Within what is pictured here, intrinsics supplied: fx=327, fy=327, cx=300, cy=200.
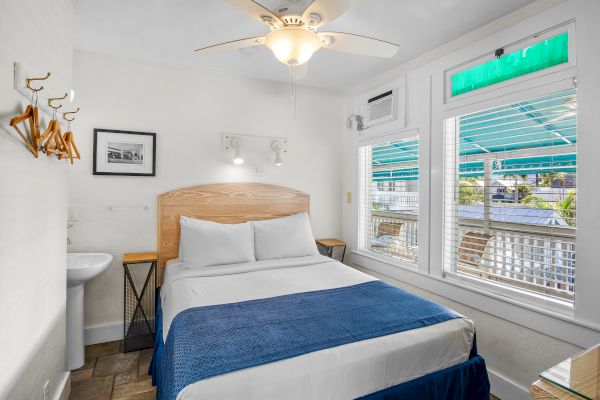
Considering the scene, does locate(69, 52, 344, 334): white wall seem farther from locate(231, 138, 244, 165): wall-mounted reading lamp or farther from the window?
the window

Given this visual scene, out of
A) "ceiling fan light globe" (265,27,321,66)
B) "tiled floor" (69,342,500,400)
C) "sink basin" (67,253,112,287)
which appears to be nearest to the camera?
"ceiling fan light globe" (265,27,321,66)

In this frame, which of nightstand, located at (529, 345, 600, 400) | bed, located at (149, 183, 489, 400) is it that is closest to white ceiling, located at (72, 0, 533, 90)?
bed, located at (149, 183, 489, 400)

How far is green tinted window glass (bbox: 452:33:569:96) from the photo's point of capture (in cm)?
192

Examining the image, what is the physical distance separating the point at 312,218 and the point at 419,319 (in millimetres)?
2078

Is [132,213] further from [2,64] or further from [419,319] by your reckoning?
[419,319]

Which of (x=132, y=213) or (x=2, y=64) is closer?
(x=2, y=64)

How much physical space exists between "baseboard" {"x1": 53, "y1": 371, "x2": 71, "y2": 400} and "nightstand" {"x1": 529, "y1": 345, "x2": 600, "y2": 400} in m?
2.43

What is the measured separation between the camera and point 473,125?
2.42 metres

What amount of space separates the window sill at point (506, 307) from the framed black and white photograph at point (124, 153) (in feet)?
8.27

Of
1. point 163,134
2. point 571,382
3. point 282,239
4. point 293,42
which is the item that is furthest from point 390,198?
point 571,382

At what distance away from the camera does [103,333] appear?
2.87 meters

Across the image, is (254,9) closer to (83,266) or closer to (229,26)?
(229,26)

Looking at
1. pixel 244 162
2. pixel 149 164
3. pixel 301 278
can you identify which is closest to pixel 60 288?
pixel 149 164

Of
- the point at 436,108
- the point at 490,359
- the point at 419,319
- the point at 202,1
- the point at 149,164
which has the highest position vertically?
the point at 202,1
